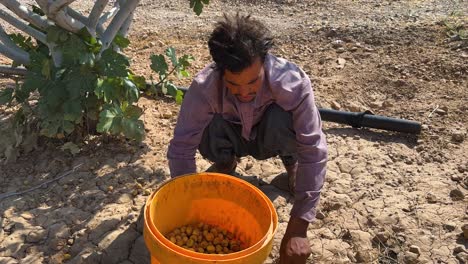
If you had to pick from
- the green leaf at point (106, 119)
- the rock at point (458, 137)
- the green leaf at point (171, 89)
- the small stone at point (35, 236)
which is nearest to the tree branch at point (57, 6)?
the green leaf at point (106, 119)

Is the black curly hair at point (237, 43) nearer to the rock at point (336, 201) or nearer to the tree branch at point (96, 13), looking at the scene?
the tree branch at point (96, 13)

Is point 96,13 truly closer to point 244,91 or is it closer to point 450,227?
point 244,91

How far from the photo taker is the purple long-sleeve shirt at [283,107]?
2.01 metres

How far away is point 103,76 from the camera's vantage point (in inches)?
95.9

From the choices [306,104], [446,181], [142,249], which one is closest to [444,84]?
[446,181]

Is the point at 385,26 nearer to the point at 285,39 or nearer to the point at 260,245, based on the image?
the point at 285,39

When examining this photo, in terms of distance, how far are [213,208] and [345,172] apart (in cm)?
88

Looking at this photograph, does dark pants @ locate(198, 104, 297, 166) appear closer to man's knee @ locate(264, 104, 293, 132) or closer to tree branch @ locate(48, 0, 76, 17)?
man's knee @ locate(264, 104, 293, 132)

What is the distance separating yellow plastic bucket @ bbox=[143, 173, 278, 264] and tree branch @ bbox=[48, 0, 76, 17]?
0.84m

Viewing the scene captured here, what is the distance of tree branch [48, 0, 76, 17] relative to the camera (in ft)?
6.97

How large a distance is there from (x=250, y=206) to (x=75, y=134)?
122 cm

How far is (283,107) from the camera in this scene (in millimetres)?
2084

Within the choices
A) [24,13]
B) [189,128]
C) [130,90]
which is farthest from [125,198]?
[24,13]

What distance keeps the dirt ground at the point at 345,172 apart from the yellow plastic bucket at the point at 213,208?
28cm
